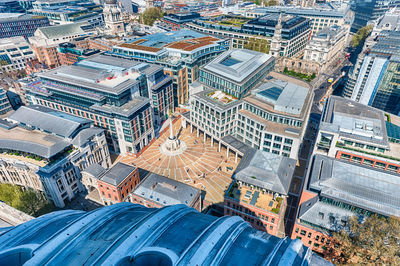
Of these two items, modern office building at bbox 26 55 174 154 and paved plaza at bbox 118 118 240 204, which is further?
modern office building at bbox 26 55 174 154

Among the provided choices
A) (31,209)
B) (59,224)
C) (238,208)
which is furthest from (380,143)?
(31,209)

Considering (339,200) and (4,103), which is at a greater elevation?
(339,200)

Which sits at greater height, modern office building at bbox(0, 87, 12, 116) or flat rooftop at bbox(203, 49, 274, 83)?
flat rooftop at bbox(203, 49, 274, 83)

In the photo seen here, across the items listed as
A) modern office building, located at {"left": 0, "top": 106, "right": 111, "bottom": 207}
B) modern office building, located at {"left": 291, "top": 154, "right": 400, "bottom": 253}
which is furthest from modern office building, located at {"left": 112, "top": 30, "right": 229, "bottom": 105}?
modern office building, located at {"left": 291, "top": 154, "right": 400, "bottom": 253}

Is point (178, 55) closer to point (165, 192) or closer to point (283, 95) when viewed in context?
point (283, 95)

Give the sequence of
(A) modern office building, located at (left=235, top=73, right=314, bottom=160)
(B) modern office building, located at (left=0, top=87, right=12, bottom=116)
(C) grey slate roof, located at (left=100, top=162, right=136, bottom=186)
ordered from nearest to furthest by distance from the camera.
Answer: (C) grey slate roof, located at (left=100, top=162, right=136, bottom=186)
(A) modern office building, located at (left=235, top=73, right=314, bottom=160)
(B) modern office building, located at (left=0, top=87, right=12, bottom=116)

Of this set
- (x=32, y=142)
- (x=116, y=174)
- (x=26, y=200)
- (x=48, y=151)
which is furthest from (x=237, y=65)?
(x=26, y=200)

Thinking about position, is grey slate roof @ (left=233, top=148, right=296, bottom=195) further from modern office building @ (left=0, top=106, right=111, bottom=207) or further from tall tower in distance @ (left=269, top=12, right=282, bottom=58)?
tall tower in distance @ (left=269, top=12, right=282, bottom=58)
